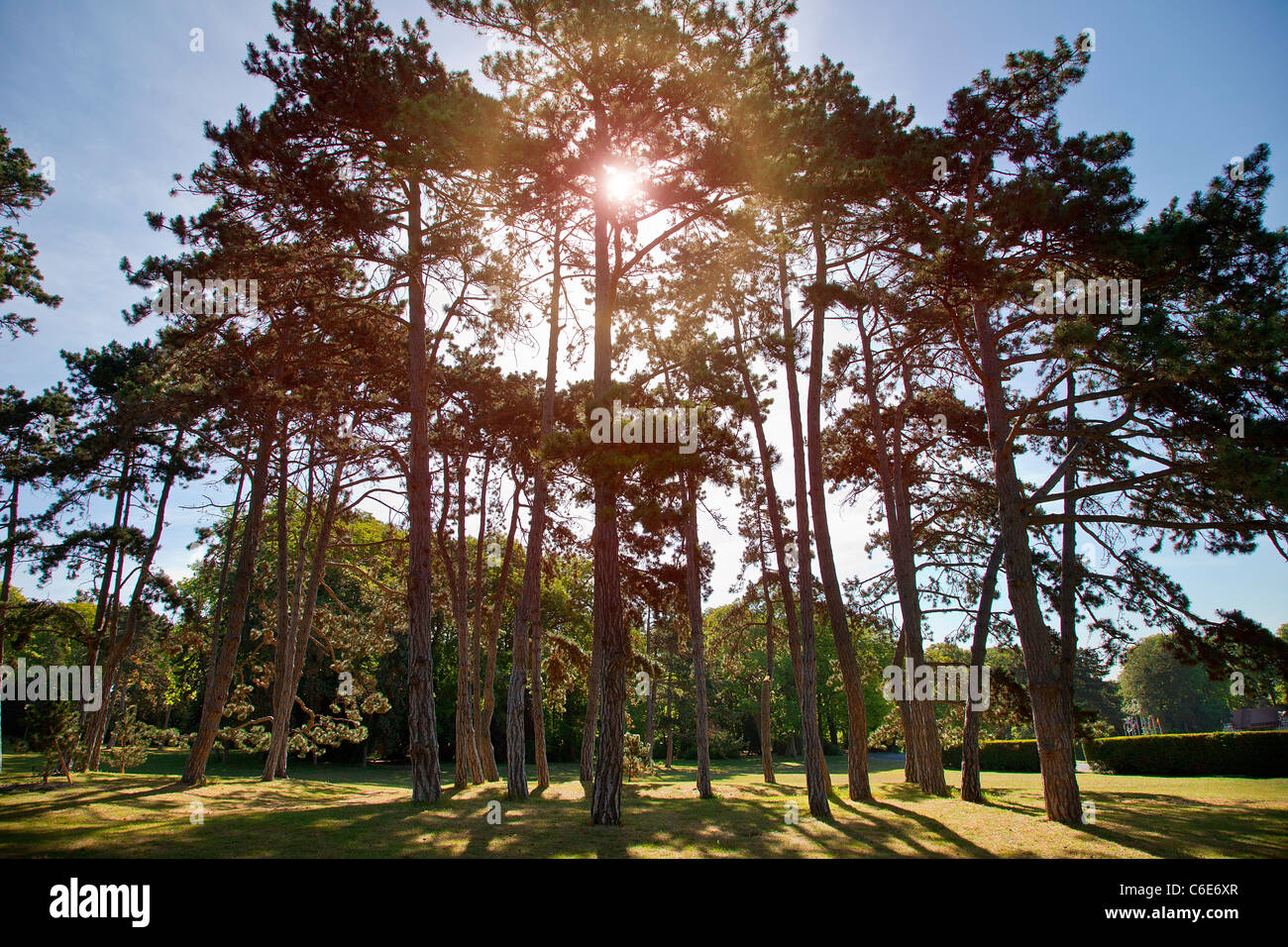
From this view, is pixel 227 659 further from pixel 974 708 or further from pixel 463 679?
pixel 974 708

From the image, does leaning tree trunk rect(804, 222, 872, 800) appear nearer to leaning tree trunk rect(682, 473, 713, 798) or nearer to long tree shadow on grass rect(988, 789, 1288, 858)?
long tree shadow on grass rect(988, 789, 1288, 858)

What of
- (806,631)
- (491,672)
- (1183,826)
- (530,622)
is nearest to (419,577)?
(530,622)

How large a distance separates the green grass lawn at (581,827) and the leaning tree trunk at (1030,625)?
705 mm

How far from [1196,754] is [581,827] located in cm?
3099

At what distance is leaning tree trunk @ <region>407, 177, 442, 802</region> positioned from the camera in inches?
498

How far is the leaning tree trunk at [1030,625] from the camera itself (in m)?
11.6

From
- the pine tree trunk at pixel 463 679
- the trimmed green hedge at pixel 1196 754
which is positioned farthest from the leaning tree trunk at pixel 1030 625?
the trimmed green hedge at pixel 1196 754

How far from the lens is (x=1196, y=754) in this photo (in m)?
28.4

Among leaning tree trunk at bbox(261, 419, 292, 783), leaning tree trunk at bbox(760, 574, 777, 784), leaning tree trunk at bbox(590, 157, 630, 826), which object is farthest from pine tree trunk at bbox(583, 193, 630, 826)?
leaning tree trunk at bbox(760, 574, 777, 784)

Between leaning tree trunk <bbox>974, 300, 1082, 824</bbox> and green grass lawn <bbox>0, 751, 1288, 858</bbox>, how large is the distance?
2.31ft

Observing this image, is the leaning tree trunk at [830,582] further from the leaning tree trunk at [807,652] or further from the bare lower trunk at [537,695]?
the bare lower trunk at [537,695]

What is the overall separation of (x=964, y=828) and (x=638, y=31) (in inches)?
542

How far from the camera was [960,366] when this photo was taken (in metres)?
16.7
